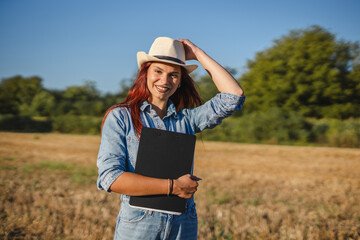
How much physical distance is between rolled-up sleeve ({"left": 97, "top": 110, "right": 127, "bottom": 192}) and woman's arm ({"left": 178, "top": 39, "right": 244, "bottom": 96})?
25.9 inches

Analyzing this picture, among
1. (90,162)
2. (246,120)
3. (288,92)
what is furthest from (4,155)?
(288,92)

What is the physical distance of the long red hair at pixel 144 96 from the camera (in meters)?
1.86

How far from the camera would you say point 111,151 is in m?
1.69

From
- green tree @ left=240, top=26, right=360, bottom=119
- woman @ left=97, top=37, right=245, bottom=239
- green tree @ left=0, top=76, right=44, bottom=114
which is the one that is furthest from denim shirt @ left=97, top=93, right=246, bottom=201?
green tree @ left=0, top=76, right=44, bottom=114

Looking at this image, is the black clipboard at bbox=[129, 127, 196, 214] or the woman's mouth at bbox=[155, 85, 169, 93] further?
the woman's mouth at bbox=[155, 85, 169, 93]

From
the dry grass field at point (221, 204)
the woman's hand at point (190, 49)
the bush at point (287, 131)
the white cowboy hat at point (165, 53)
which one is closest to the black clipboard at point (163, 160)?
the white cowboy hat at point (165, 53)

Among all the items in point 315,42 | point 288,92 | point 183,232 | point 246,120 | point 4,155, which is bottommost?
point 4,155

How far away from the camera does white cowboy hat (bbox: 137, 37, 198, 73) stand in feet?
6.41

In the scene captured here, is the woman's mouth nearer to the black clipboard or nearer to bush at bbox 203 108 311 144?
the black clipboard

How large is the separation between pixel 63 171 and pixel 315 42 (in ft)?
101

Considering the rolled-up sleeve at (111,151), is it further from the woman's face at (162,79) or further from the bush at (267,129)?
the bush at (267,129)

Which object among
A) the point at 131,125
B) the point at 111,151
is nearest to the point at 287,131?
the point at 131,125

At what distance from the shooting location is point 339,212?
5027 mm

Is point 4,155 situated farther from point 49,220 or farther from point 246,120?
point 246,120
